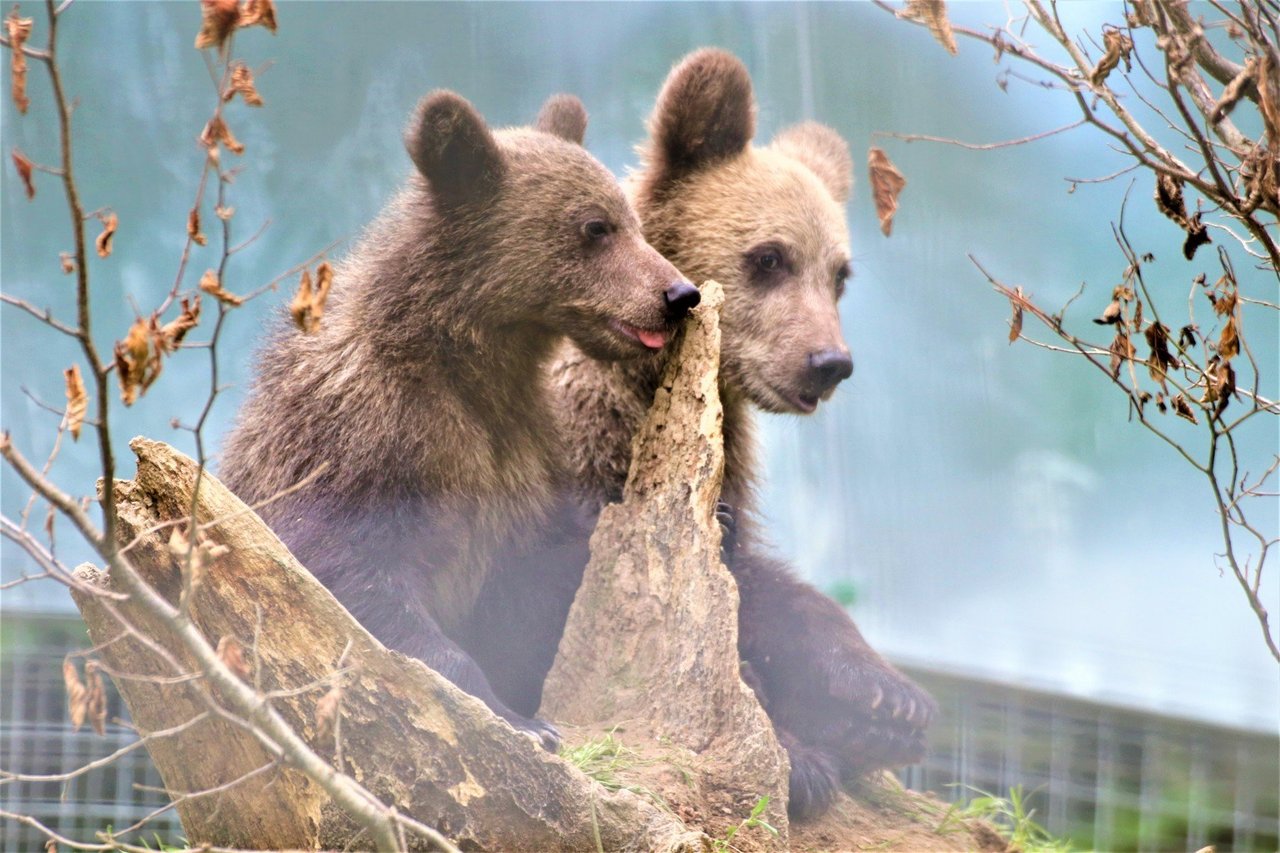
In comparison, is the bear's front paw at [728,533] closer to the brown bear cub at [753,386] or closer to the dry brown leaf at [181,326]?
the brown bear cub at [753,386]

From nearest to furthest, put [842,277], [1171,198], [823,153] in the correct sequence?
[1171,198], [842,277], [823,153]

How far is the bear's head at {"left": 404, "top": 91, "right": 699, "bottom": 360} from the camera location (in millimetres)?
2686

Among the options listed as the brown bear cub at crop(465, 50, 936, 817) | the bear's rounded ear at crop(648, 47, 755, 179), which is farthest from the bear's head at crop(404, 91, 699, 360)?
the bear's rounded ear at crop(648, 47, 755, 179)

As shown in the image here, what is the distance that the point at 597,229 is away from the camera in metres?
2.73

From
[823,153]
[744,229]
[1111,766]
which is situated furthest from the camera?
[1111,766]

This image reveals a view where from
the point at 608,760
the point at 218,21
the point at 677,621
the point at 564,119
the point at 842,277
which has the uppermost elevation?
the point at 564,119

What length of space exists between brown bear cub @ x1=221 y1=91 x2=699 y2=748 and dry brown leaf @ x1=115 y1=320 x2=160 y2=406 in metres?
0.99

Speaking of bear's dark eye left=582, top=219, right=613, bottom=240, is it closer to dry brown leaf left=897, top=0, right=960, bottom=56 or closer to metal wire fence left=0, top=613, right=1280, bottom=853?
dry brown leaf left=897, top=0, right=960, bottom=56

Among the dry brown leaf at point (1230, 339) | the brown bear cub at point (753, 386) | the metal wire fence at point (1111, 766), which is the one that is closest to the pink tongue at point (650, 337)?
the brown bear cub at point (753, 386)

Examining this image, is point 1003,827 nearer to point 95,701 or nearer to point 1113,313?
point 1113,313

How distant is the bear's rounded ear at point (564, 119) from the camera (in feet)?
9.82

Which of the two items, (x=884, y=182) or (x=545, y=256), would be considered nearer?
(x=884, y=182)

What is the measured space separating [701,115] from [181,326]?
2.10 m

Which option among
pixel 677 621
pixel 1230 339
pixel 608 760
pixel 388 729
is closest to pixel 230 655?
pixel 388 729
